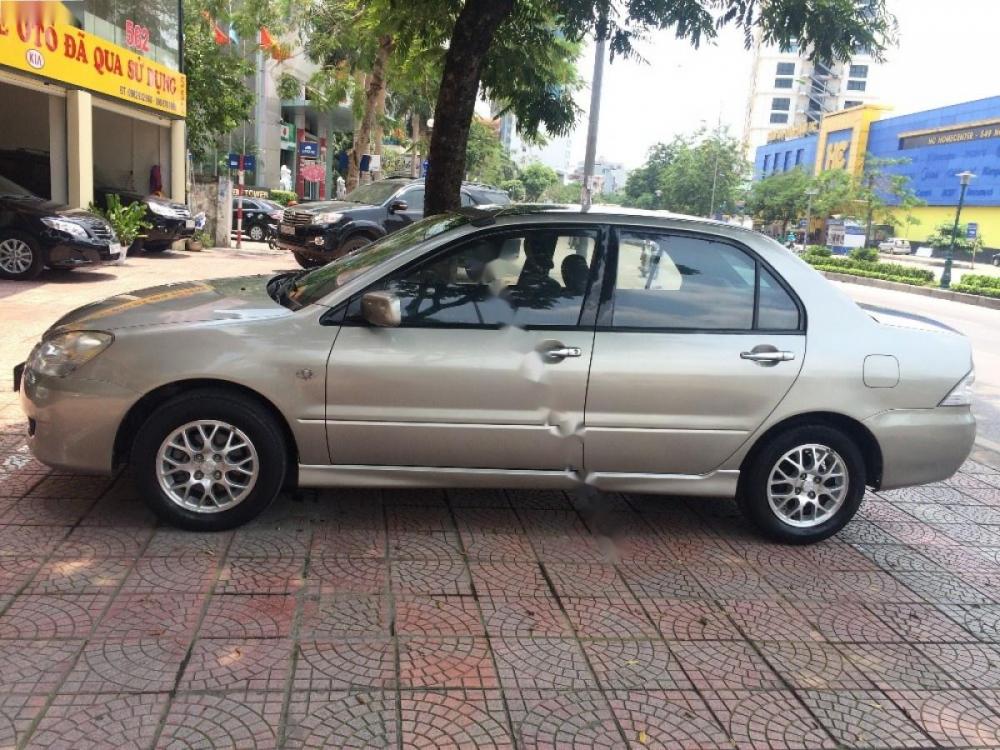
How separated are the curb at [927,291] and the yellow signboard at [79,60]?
18.0 m

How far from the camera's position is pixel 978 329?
55.9ft

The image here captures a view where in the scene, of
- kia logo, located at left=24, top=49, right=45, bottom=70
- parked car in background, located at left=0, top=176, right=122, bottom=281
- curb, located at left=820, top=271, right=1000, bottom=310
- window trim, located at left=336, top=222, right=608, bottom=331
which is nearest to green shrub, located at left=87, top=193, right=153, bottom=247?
kia logo, located at left=24, top=49, right=45, bottom=70

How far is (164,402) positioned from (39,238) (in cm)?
946

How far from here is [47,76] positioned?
1455 centimetres

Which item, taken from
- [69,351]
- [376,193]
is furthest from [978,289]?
[69,351]

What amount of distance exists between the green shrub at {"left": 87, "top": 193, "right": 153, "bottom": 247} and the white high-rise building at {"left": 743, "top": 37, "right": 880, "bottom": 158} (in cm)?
10150

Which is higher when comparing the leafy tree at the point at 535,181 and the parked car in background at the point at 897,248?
the leafy tree at the point at 535,181

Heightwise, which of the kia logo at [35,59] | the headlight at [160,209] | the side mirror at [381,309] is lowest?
the side mirror at [381,309]

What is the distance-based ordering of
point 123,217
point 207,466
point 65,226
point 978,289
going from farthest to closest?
1. point 978,289
2. point 123,217
3. point 65,226
4. point 207,466

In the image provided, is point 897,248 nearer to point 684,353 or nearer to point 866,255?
point 866,255

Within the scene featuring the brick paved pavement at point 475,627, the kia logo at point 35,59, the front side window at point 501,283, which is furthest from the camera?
the kia logo at point 35,59

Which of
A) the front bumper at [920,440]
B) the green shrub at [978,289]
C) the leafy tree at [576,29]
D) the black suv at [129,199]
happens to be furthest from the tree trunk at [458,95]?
the green shrub at [978,289]

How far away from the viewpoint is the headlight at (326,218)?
1498 centimetres

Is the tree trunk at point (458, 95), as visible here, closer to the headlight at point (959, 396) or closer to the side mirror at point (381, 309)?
the side mirror at point (381, 309)
